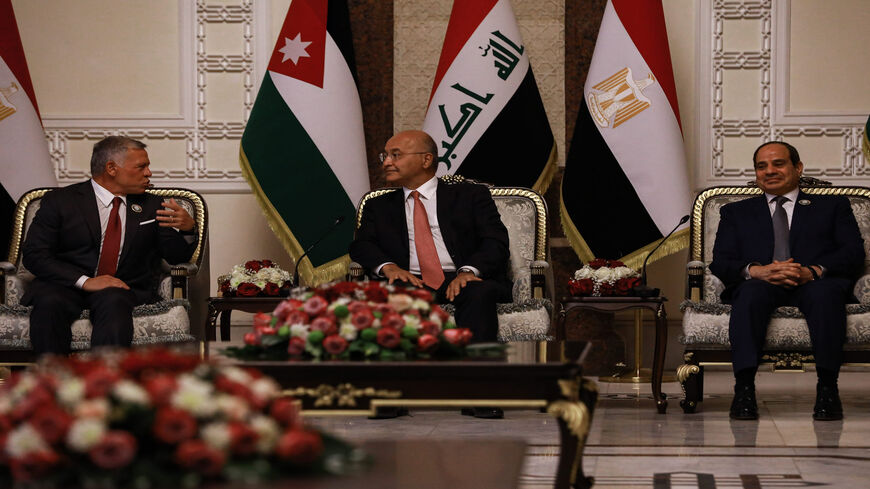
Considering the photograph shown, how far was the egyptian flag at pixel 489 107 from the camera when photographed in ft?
19.0

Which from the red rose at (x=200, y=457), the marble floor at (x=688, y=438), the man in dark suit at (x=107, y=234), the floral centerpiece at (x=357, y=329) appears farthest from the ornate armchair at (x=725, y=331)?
the red rose at (x=200, y=457)

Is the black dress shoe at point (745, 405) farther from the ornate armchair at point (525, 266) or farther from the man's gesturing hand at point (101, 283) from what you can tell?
the man's gesturing hand at point (101, 283)

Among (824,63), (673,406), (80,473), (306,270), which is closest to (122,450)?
(80,473)

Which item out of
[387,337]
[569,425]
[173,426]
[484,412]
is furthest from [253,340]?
[484,412]

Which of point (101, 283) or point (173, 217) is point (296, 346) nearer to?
point (101, 283)

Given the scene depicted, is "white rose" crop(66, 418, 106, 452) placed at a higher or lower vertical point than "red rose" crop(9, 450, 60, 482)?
higher

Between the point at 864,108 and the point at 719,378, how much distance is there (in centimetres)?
175

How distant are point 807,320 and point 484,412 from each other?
137 centimetres

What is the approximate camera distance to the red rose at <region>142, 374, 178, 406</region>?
1.38 m

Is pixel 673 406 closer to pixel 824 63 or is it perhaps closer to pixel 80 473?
pixel 824 63

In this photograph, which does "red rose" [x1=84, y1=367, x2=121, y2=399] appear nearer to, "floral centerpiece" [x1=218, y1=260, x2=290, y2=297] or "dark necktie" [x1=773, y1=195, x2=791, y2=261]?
"floral centerpiece" [x1=218, y1=260, x2=290, y2=297]

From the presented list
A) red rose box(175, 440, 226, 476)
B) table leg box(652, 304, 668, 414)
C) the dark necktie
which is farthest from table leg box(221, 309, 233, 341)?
red rose box(175, 440, 226, 476)

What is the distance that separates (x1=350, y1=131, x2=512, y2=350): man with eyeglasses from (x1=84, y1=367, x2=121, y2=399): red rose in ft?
10.8

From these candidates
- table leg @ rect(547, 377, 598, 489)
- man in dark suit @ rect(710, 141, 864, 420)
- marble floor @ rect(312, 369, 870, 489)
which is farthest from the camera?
man in dark suit @ rect(710, 141, 864, 420)
